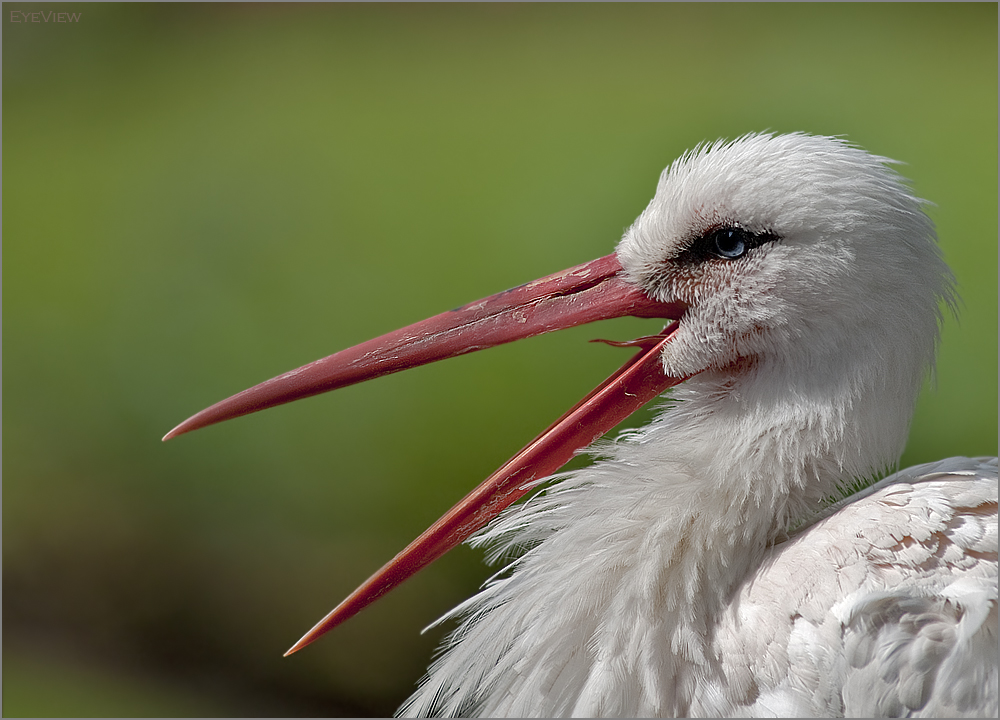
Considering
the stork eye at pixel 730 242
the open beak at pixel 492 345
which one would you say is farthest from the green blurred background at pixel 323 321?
the stork eye at pixel 730 242

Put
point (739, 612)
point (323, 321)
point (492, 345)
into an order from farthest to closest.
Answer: point (323, 321)
point (492, 345)
point (739, 612)

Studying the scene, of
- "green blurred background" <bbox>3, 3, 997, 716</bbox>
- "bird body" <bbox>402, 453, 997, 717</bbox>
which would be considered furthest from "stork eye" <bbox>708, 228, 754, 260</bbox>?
"green blurred background" <bbox>3, 3, 997, 716</bbox>

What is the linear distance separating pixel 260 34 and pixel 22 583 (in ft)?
10.2

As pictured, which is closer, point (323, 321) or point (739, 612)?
point (739, 612)

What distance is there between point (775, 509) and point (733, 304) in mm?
186

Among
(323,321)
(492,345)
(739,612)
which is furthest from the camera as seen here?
(323,321)

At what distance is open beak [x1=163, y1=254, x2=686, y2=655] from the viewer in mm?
712

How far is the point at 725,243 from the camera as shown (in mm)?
693

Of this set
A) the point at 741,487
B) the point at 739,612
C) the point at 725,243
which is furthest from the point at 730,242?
the point at 739,612

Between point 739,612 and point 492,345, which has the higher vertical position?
point 492,345

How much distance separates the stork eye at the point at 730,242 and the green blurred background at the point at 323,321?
1.21 m

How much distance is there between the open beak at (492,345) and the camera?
2.34ft

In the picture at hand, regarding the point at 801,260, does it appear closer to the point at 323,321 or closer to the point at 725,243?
the point at 725,243

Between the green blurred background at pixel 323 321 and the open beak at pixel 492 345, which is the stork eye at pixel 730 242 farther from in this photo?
the green blurred background at pixel 323 321
